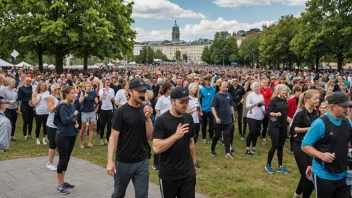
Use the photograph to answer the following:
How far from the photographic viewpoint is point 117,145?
13.5ft

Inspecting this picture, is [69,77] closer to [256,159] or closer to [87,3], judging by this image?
[256,159]

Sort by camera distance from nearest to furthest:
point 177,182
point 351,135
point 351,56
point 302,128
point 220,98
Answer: point 177,182
point 351,135
point 302,128
point 220,98
point 351,56

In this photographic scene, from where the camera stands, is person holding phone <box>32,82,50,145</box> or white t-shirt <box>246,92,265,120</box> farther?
person holding phone <box>32,82,50,145</box>

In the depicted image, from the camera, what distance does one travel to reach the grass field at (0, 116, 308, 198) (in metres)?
5.73

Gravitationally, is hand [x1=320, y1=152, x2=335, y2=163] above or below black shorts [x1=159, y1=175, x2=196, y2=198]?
above

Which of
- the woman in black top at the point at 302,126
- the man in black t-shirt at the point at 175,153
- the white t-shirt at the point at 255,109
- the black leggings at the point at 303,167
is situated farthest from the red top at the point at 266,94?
the man in black t-shirt at the point at 175,153

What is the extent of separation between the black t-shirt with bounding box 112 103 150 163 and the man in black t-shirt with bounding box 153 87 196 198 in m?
0.51

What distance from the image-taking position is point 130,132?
4.00 m

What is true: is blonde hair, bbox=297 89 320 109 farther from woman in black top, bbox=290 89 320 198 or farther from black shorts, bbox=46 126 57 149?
black shorts, bbox=46 126 57 149

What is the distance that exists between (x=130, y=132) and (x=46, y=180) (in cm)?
323

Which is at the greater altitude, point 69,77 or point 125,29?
point 125,29

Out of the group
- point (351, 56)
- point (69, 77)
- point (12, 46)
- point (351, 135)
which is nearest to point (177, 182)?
point (351, 135)

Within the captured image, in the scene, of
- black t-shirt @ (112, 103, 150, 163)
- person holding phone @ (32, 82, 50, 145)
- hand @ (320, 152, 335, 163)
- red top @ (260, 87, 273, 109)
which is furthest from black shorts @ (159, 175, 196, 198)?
red top @ (260, 87, 273, 109)

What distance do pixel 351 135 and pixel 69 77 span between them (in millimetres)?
12264
